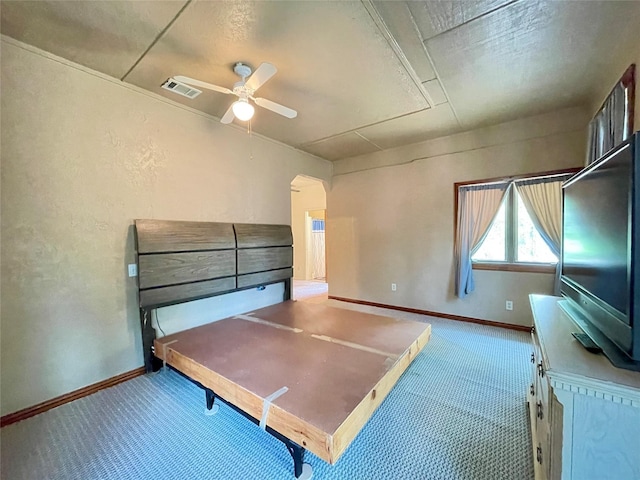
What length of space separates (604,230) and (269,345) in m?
2.31

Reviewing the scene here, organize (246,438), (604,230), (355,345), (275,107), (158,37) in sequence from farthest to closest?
(355,345) < (275,107) < (158,37) < (246,438) < (604,230)

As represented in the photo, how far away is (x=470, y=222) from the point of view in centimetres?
372

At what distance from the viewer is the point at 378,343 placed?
2.38m

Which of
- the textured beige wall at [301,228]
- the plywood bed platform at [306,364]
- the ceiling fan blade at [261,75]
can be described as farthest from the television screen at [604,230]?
the textured beige wall at [301,228]

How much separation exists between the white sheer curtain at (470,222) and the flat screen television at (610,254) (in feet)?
7.26

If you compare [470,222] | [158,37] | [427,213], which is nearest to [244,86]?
[158,37]

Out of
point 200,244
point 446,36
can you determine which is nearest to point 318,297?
point 200,244

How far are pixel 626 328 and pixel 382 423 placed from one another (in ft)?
4.81

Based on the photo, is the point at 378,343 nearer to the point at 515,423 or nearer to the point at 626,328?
the point at 515,423

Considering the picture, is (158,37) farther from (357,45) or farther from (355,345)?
(355,345)

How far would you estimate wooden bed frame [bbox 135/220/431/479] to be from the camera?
1.49m

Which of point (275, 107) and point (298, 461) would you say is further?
point (275, 107)

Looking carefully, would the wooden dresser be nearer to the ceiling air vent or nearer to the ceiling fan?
the ceiling fan

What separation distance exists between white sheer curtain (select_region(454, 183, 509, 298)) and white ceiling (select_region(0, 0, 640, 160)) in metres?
1.16
